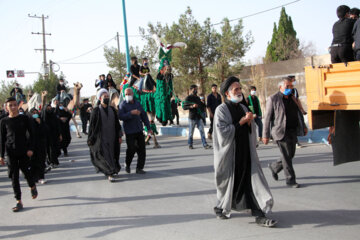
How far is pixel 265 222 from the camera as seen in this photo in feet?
15.9

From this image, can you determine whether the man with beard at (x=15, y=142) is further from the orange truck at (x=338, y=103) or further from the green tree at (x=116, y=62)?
the green tree at (x=116, y=62)

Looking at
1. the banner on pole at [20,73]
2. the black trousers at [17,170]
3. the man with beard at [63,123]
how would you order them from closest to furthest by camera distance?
the black trousers at [17,170]
the man with beard at [63,123]
the banner on pole at [20,73]

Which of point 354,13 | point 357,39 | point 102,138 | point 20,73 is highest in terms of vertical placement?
point 20,73

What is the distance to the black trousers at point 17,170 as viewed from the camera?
6.52 m

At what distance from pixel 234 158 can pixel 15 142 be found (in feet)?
12.3

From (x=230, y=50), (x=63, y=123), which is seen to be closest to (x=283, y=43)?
(x=230, y=50)

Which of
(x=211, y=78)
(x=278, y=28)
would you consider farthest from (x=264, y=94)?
(x=278, y=28)

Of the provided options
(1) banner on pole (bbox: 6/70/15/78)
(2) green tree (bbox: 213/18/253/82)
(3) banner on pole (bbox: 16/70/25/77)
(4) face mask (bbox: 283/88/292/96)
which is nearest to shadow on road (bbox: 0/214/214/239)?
(4) face mask (bbox: 283/88/292/96)

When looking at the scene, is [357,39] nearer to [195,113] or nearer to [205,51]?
[195,113]

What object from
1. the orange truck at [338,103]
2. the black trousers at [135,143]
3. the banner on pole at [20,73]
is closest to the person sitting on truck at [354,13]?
the orange truck at [338,103]

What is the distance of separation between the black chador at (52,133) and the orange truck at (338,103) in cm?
689

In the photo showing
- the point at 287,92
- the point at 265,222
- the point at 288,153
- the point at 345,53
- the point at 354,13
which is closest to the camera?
the point at 265,222

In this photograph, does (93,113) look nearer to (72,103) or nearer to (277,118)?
(277,118)

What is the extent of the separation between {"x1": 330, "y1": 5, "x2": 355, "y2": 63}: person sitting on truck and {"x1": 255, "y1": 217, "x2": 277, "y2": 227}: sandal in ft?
9.77
